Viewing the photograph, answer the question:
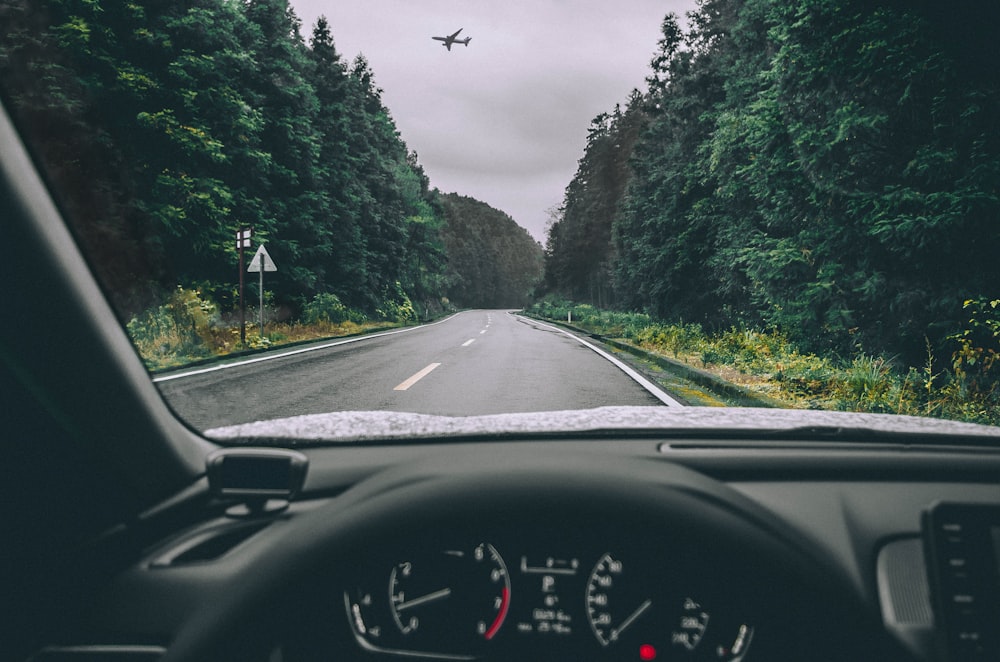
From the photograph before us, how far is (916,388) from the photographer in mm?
7180

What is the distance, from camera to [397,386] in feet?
29.1

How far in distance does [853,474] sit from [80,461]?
198 cm

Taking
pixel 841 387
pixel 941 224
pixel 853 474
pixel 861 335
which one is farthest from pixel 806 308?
pixel 853 474

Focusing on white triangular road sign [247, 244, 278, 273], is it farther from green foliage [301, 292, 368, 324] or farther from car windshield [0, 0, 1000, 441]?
green foliage [301, 292, 368, 324]

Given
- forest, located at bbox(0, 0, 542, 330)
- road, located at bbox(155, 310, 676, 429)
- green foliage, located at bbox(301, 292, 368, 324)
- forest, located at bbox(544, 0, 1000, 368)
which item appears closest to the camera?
forest, located at bbox(0, 0, 542, 330)

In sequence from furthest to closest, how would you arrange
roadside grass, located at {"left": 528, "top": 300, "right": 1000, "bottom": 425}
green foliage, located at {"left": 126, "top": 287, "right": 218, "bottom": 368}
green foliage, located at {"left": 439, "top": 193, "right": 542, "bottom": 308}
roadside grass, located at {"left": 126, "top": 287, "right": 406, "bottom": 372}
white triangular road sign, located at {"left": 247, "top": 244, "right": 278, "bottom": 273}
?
green foliage, located at {"left": 439, "top": 193, "right": 542, "bottom": 308} → white triangular road sign, located at {"left": 247, "top": 244, "right": 278, "bottom": 273} → green foliage, located at {"left": 126, "top": 287, "right": 218, "bottom": 368} → roadside grass, located at {"left": 126, "top": 287, "right": 406, "bottom": 372} → roadside grass, located at {"left": 528, "top": 300, "right": 1000, "bottom": 425}

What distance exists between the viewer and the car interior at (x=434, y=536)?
4.62 feet

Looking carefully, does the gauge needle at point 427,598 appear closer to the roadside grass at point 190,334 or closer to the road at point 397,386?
the road at point 397,386

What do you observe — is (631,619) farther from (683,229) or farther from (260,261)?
(683,229)

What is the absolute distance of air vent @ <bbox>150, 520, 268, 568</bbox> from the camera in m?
1.55

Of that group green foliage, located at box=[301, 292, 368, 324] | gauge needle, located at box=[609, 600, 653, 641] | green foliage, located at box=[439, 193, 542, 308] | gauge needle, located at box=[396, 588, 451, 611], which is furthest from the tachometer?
green foliage, located at box=[439, 193, 542, 308]

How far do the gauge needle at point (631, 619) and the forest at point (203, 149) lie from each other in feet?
5.10

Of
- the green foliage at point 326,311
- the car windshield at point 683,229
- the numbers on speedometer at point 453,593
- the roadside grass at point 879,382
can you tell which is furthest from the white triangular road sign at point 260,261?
the numbers on speedometer at point 453,593

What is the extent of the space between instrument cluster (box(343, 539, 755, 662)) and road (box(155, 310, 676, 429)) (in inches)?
157
